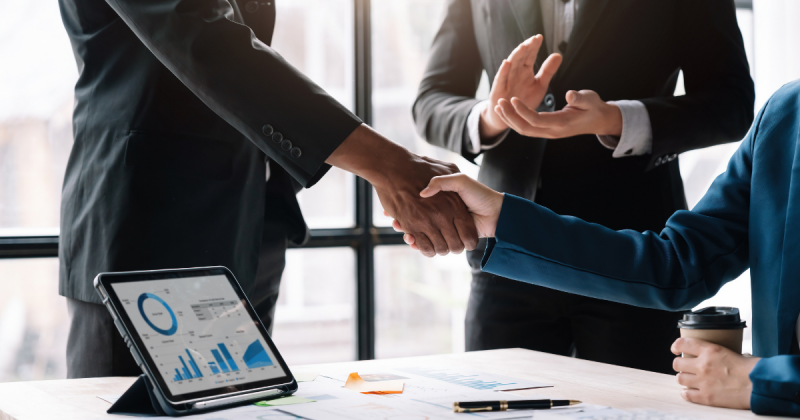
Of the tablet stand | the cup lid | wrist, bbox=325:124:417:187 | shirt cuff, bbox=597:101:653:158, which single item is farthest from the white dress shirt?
the tablet stand

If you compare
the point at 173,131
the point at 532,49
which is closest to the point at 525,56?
the point at 532,49

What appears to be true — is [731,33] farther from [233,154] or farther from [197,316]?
[197,316]

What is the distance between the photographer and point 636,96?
1618mm

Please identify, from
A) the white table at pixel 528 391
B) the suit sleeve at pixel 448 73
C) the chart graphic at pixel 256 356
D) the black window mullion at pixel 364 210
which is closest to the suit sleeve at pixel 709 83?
the suit sleeve at pixel 448 73

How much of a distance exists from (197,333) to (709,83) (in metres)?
1.29

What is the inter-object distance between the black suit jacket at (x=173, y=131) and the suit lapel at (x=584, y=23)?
671 mm

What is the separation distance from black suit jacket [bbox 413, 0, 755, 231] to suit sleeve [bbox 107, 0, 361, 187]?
0.59 metres

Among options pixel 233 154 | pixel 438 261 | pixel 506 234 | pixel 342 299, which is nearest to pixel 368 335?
pixel 342 299

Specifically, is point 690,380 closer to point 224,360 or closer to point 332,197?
point 224,360

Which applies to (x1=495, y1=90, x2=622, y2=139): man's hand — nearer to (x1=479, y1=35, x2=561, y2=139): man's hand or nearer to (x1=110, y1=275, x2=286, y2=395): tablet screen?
(x1=479, y1=35, x2=561, y2=139): man's hand

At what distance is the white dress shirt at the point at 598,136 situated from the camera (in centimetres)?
148

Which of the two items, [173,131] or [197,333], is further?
[173,131]

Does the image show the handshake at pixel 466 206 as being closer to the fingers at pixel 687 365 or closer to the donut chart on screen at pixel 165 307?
the fingers at pixel 687 365

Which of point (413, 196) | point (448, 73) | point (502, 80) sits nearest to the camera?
point (413, 196)
